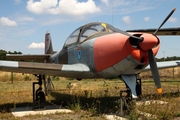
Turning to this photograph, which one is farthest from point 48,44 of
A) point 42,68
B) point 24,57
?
point 42,68

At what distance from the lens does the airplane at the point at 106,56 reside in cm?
531

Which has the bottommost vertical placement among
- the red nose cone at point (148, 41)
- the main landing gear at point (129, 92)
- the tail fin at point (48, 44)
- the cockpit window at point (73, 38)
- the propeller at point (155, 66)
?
the main landing gear at point (129, 92)

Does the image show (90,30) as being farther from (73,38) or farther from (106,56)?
(106,56)

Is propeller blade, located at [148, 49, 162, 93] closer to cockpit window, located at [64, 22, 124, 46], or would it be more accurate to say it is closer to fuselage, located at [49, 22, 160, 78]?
fuselage, located at [49, 22, 160, 78]

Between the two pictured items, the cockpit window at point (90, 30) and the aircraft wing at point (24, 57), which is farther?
the aircraft wing at point (24, 57)

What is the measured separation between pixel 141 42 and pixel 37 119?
3275 mm

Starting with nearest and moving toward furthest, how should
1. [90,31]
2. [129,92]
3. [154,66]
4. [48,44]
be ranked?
[154,66]
[129,92]
[90,31]
[48,44]

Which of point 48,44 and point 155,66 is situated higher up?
point 48,44

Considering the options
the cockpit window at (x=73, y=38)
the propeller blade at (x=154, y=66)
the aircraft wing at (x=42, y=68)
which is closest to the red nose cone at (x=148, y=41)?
the propeller blade at (x=154, y=66)

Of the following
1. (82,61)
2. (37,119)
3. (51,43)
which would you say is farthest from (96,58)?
(51,43)

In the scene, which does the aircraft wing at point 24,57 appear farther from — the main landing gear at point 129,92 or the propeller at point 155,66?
the propeller at point 155,66

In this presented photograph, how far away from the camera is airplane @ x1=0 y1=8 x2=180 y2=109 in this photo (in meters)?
5.31

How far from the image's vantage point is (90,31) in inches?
A: 281

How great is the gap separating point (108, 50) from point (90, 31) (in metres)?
1.54
